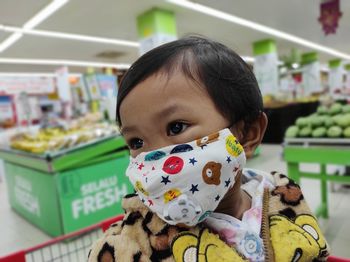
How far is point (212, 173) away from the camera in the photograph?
0.65 meters

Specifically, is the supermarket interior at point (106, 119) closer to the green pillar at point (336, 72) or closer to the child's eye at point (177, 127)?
the child's eye at point (177, 127)

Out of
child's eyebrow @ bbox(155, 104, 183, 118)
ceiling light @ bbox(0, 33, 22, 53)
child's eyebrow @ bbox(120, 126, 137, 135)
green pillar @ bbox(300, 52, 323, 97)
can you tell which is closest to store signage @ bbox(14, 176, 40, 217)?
child's eyebrow @ bbox(120, 126, 137, 135)

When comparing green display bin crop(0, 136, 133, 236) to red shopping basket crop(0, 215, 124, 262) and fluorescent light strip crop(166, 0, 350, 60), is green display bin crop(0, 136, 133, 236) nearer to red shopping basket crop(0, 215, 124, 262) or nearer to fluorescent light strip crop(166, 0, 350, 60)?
red shopping basket crop(0, 215, 124, 262)

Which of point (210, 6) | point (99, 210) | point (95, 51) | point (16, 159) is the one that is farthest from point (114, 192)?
point (95, 51)

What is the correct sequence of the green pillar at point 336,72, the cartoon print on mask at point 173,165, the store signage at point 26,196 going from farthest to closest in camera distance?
1. the green pillar at point 336,72
2. the store signage at point 26,196
3. the cartoon print on mask at point 173,165

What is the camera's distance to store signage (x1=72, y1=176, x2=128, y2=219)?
9.48ft

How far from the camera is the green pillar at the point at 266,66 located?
10.0 meters

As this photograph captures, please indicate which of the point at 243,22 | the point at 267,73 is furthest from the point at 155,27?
the point at 267,73

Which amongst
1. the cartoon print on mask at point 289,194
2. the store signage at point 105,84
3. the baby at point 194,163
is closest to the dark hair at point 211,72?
the baby at point 194,163

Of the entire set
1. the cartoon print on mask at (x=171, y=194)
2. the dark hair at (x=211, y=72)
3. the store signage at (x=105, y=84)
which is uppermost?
the store signage at (x=105, y=84)

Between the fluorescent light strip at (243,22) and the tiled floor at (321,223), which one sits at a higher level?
the fluorescent light strip at (243,22)

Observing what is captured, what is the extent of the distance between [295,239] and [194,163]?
0.32 metres

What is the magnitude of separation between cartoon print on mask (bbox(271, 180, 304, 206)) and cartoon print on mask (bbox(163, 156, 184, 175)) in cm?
39

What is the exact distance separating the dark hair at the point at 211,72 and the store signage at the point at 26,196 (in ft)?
9.53
